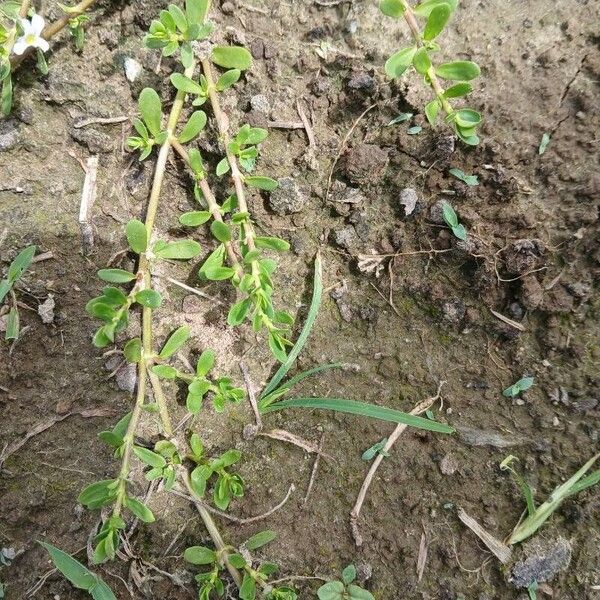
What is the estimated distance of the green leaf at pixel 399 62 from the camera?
6.44ft

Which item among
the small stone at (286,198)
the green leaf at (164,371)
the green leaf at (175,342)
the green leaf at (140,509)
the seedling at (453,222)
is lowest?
the green leaf at (140,509)

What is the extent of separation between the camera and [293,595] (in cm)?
199

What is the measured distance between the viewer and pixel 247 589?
1960 mm

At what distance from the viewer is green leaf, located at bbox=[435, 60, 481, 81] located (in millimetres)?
1955

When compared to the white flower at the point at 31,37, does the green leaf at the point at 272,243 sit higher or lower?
lower

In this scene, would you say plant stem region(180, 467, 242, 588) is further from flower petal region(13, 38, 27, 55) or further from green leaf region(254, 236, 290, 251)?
flower petal region(13, 38, 27, 55)

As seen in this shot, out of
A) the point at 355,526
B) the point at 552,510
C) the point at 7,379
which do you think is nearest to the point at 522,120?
the point at 552,510

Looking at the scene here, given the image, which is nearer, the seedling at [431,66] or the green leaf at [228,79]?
the seedling at [431,66]

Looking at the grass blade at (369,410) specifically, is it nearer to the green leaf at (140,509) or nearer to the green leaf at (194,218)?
the green leaf at (140,509)

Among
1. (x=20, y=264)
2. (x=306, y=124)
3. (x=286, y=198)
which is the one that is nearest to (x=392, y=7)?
(x=306, y=124)

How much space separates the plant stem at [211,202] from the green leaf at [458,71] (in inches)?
37.1

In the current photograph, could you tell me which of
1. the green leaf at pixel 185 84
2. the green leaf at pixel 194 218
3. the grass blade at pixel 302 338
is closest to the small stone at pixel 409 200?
the grass blade at pixel 302 338

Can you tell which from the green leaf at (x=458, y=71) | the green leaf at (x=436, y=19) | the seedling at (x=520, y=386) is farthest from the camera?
the seedling at (x=520, y=386)

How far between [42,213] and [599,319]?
2219 millimetres
